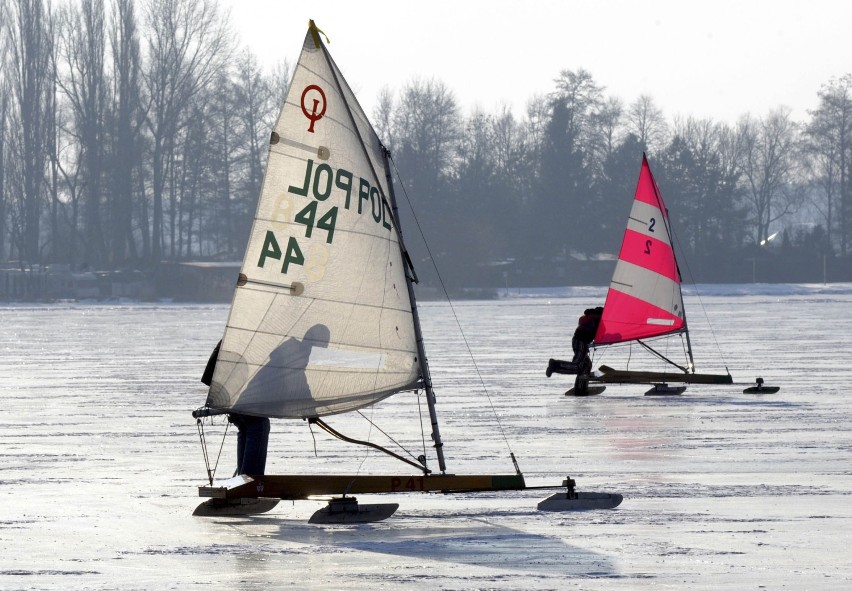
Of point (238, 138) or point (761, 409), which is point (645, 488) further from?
point (238, 138)

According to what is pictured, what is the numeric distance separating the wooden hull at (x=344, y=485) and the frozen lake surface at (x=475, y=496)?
8.9 inches

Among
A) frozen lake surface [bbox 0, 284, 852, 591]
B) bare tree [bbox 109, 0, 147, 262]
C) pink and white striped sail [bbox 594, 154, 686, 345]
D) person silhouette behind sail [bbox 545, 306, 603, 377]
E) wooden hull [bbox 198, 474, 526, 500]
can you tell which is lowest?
frozen lake surface [bbox 0, 284, 852, 591]

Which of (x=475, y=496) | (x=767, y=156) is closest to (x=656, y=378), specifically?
(x=475, y=496)

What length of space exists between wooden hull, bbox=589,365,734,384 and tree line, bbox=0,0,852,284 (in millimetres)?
69140

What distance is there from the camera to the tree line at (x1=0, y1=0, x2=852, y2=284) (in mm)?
97312

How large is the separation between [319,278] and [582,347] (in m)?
13.6

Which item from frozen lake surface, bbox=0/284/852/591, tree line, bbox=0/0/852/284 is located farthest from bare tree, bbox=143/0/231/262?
frozen lake surface, bbox=0/284/852/591

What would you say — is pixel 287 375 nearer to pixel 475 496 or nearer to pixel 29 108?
pixel 475 496

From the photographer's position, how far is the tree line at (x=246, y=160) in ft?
319

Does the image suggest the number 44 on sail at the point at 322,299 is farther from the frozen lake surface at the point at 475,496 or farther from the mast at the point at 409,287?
the frozen lake surface at the point at 475,496

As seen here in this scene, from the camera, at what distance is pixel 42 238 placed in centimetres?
14875

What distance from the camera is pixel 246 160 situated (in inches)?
4281

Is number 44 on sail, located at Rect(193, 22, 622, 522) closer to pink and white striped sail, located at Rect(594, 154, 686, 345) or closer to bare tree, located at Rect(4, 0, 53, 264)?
pink and white striped sail, located at Rect(594, 154, 686, 345)

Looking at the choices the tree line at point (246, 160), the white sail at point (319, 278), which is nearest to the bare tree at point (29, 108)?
the tree line at point (246, 160)
